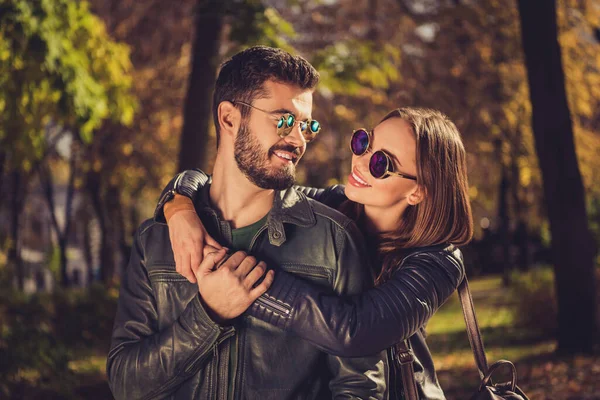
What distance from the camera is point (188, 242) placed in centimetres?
308

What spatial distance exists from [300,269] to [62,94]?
6056mm

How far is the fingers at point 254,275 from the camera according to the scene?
289cm

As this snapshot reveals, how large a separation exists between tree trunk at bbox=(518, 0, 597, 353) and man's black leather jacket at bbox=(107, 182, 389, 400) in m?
7.40

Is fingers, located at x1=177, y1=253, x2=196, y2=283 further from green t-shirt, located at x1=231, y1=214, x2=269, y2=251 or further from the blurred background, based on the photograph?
the blurred background

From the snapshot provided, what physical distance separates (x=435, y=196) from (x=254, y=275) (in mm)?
1066

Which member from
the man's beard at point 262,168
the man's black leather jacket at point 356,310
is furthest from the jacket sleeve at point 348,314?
the man's beard at point 262,168

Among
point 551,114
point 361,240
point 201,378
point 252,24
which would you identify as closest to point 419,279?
point 361,240

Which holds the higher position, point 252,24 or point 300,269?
point 252,24

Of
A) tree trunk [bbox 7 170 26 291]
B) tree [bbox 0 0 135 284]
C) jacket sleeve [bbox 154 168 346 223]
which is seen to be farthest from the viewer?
tree trunk [bbox 7 170 26 291]

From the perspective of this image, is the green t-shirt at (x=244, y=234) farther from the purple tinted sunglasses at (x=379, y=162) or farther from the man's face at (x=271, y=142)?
the purple tinted sunglasses at (x=379, y=162)

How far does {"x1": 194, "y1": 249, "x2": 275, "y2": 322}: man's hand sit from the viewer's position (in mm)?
2875

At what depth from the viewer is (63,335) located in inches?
558

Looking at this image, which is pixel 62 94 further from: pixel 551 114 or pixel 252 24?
pixel 551 114

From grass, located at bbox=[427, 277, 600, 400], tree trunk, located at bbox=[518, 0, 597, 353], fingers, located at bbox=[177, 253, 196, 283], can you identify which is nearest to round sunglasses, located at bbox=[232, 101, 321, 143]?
fingers, located at bbox=[177, 253, 196, 283]
